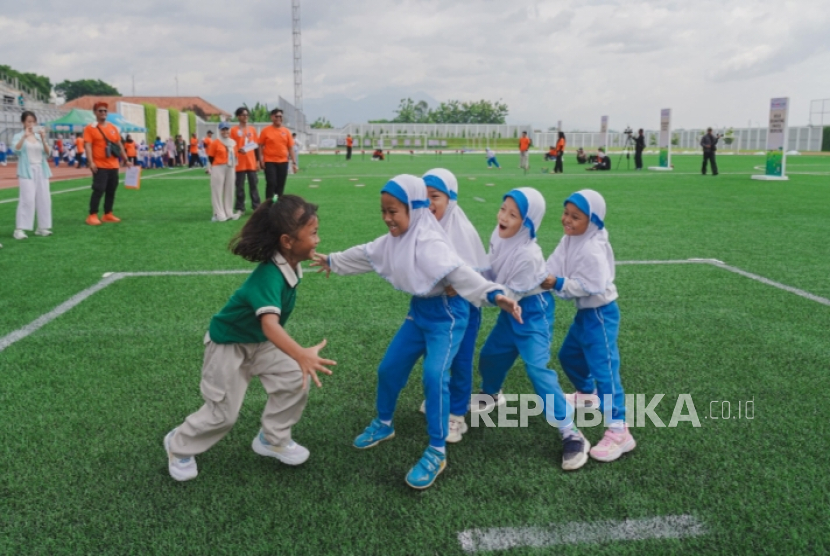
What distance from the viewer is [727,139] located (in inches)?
2717

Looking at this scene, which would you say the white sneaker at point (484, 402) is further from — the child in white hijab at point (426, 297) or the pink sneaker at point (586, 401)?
the child in white hijab at point (426, 297)

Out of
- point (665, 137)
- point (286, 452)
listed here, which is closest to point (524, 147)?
point (665, 137)

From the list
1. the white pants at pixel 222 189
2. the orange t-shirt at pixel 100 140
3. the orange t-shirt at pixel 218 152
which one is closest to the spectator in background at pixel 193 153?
the white pants at pixel 222 189

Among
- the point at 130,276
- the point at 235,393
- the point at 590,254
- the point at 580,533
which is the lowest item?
the point at 580,533

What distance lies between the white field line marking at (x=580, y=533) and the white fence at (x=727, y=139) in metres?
51.0

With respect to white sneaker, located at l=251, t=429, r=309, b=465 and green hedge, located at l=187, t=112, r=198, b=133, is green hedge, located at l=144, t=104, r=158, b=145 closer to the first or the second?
green hedge, located at l=187, t=112, r=198, b=133

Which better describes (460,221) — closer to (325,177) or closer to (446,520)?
(446,520)

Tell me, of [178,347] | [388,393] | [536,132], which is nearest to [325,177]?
[178,347]

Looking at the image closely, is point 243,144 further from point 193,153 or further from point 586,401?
point 193,153

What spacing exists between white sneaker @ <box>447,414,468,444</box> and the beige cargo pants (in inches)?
32.5

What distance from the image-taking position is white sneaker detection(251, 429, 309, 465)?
10.7 feet

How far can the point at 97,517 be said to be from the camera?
2.83 metres

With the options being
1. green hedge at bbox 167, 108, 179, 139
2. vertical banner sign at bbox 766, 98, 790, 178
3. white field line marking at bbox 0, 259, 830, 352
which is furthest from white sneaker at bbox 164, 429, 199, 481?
green hedge at bbox 167, 108, 179, 139

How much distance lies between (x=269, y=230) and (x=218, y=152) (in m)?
9.73
